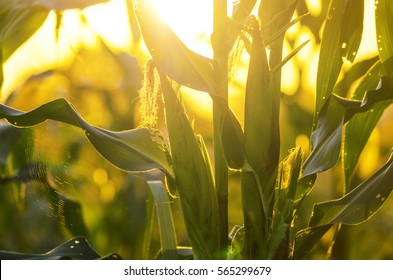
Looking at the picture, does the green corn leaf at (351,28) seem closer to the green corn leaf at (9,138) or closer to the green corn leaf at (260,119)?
the green corn leaf at (260,119)

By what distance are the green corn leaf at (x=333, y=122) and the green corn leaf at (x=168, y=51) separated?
134 millimetres

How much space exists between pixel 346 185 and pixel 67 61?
0.59 meters

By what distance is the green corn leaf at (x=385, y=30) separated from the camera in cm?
67

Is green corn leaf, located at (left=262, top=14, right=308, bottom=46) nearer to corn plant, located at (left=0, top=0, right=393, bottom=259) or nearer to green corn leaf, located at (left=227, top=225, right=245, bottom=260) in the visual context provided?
corn plant, located at (left=0, top=0, right=393, bottom=259)

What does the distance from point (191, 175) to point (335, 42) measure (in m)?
0.22

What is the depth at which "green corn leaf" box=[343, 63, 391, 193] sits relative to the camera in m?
0.71

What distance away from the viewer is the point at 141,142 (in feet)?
2.14

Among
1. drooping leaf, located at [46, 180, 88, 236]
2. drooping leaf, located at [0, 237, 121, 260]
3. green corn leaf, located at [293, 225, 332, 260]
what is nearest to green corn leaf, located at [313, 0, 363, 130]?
green corn leaf, located at [293, 225, 332, 260]

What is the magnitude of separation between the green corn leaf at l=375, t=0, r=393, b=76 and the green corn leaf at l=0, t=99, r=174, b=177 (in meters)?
0.27

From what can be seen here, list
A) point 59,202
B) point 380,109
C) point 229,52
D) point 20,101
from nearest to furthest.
Answer: point 229,52 < point 380,109 < point 59,202 < point 20,101

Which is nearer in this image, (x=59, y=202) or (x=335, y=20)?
(x=335, y=20)

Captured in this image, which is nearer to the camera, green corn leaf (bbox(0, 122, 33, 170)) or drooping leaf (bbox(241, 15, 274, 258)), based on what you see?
drooping leaf (bbox(241, 15, 274, 258))
